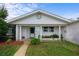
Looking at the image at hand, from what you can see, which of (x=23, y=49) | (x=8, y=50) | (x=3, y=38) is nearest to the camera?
(x=8, y=50)

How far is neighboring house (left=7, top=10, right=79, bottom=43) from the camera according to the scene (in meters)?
13.8

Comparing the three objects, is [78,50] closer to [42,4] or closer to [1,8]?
[42,4]

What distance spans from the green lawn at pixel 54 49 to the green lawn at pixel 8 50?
2.58ft

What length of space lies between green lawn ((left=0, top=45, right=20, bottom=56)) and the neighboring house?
3.51ft

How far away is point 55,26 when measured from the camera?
565 inches

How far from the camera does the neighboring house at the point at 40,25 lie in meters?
13.8

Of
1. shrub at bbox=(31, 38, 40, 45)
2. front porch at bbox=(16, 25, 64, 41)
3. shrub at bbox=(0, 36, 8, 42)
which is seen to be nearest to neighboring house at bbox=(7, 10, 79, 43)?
front porch at bbox=(16, 25, 64, 41)

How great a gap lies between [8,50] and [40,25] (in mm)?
2907

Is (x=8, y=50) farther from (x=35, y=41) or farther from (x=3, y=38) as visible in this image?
(x=35, y=41)

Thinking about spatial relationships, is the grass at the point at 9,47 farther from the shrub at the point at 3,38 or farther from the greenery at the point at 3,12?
the greenery at the point at 3,12

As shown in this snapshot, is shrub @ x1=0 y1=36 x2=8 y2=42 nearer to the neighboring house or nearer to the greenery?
the neighboring house

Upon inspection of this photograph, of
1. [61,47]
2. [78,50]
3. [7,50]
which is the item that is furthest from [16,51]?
[78,50]

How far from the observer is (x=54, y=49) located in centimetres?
1254

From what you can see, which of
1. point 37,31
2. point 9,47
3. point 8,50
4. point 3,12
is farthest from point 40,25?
point 8,50
